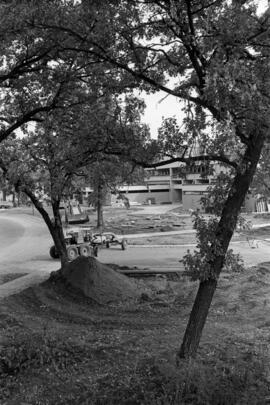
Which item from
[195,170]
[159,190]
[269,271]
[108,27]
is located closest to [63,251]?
[269,271]

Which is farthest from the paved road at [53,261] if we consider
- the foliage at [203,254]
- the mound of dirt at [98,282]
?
the foliage at [203,254]

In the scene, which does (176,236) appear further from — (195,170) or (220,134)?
Result: (220,134)

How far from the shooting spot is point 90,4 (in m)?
7.62

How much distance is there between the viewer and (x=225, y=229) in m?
7.91

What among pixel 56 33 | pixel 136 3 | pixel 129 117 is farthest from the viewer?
pixel 129 117

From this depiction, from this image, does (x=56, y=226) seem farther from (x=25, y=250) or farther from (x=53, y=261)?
(x=25, y=250)

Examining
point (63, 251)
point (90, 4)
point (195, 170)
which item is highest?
point (90, 4)

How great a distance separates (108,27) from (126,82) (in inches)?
67.7

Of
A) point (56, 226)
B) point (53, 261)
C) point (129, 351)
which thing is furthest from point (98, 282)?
point (53, 261)

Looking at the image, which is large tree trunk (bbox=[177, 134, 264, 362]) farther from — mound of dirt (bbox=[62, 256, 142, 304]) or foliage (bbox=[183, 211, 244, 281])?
mound of dirt (bbox=[62, 256, 142, 304])

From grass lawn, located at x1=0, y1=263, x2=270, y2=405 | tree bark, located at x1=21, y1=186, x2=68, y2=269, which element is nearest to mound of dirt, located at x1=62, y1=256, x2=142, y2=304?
grass lawn, located at x1=0, y1=263, x2=270, y2=405

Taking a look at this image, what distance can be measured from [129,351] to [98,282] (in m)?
5.65

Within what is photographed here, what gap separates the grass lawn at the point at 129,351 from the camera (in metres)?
7.08

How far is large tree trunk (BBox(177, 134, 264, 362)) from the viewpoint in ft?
25.8
